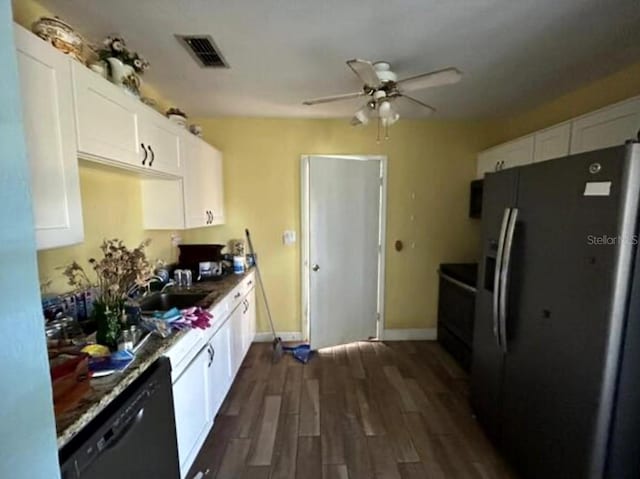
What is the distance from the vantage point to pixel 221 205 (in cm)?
328

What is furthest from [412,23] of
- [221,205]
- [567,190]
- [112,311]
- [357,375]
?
[357,375]

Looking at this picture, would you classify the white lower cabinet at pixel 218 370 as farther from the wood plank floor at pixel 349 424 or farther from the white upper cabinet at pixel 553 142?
the white upper cabinet at pixel 553 142

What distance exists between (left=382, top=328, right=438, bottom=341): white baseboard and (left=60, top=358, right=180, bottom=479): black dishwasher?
2.63 m

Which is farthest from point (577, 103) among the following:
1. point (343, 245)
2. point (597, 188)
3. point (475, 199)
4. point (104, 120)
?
point (104, 120)

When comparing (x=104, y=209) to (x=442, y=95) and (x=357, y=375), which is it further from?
(x=442, y=95)

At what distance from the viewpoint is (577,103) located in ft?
8.16

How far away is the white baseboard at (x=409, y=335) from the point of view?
3.59 m

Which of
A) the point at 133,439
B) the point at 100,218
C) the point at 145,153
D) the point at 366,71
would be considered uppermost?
the point at 366,71

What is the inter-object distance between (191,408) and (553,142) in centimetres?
310

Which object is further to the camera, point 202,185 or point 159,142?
point 202,185

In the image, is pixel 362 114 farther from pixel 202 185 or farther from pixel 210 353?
pixel 210 353

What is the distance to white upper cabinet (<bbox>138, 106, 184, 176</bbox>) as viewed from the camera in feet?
5.98

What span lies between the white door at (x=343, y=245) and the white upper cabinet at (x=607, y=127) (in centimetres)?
170

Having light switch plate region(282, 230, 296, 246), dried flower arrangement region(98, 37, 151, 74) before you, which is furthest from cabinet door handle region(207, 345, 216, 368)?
A: dried flower arrangement region(98, 37, 151, 74)
